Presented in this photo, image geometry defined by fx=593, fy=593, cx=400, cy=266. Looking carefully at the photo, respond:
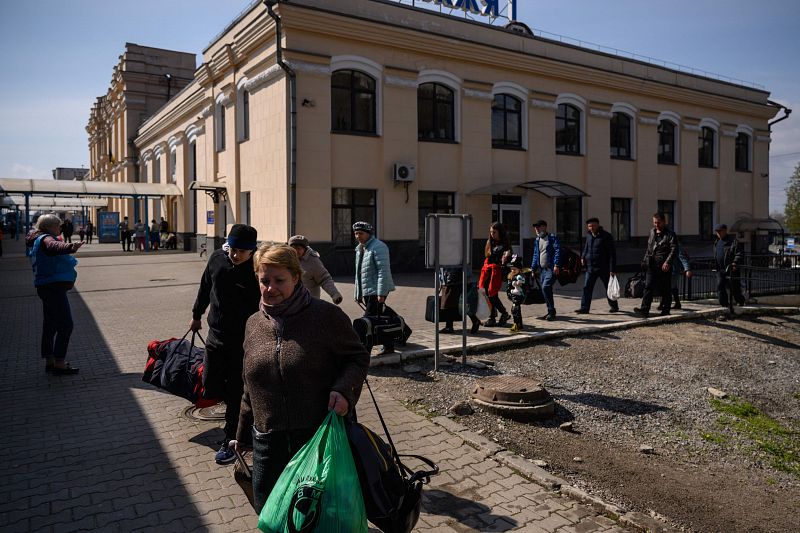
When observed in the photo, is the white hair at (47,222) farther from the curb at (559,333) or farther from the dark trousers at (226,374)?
the curb at (559,333)

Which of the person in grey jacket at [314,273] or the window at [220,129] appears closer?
the person in grey jacket at [314,273]

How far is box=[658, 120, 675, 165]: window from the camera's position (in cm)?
2644

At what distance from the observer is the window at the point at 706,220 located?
93.3ft

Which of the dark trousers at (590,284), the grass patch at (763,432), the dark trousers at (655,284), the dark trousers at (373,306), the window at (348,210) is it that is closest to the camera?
the grass patch at (763,432)

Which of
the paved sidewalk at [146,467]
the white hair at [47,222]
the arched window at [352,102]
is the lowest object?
the paved sidewalk at [146,467]

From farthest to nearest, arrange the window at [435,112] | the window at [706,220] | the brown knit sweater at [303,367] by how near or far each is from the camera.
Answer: the window at [706,220]
the window at [435,112]
the brown knit sweater at [303,367]

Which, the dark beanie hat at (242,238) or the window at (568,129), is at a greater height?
the window at (568,129)

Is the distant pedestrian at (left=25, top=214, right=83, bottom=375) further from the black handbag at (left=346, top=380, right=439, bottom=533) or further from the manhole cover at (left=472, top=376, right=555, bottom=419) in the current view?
the black handbag at (left=346, top=380, right=439, bottom=533)

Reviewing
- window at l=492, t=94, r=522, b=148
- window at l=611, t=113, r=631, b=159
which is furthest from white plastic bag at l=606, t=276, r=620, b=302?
window at l=611, t=113, r=631, b=159

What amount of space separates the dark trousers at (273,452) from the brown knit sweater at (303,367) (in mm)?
40

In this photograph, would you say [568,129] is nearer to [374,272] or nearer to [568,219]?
[568,219]

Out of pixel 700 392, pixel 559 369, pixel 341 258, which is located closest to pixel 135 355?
pixel 559 369

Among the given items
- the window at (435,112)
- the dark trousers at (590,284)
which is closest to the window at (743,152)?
the window at (435,112)

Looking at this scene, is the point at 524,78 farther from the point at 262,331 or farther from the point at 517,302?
Answer: the point at 262,331
